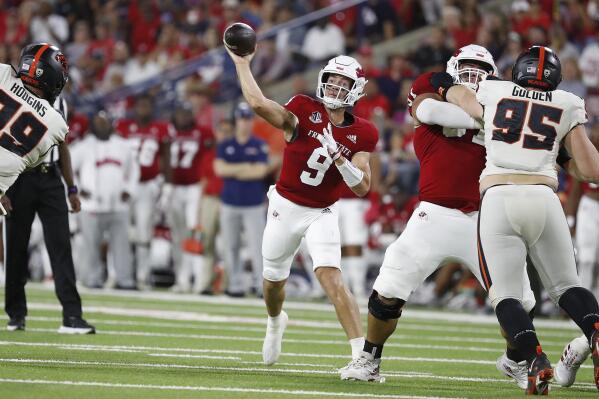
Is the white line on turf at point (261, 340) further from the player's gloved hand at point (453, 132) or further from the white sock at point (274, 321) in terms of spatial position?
the player's gloved hand at point (453, 132)

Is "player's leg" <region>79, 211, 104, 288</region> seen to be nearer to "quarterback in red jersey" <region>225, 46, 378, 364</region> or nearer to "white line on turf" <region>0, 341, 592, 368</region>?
"white line on turf" <region>0, 341, 592, 368</region>

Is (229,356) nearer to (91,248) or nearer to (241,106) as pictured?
(241,106)

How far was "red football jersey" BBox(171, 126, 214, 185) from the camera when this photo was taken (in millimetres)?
15016

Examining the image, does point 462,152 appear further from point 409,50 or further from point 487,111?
point 409,50

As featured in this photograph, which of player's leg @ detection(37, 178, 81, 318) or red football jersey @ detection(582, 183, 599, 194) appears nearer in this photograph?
player's leg @ detection(37, 178, 81, 318)

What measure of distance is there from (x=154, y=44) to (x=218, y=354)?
41.0 feet

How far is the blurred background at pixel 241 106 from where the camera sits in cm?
1444

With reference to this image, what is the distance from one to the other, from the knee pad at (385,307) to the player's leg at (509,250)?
0.64m

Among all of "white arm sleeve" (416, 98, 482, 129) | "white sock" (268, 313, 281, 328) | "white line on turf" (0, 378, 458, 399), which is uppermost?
"white arm sleeve" (416, 98, 482, 129)

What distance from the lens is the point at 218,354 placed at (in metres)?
8.09

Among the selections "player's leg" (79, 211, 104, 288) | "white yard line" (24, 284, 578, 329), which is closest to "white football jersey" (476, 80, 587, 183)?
"white yard line" (24, 284, 578, 329)

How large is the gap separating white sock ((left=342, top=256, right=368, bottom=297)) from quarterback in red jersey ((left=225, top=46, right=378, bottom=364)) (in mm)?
6207

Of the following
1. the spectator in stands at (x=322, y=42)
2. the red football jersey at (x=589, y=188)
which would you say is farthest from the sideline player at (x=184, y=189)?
the red football jersey at (x=589, y=188)

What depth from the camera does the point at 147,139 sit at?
15258mm
